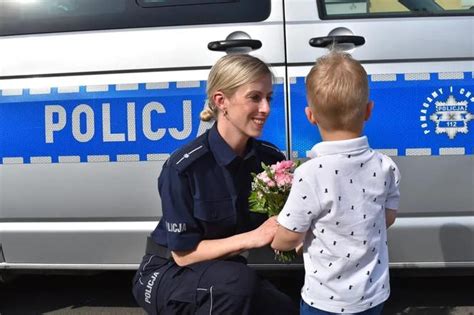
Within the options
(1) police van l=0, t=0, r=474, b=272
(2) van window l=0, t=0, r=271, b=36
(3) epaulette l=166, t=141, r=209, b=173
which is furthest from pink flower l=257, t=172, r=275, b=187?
(2) van window l=0, t=0, r=271, b=36

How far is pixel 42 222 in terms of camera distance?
225cm

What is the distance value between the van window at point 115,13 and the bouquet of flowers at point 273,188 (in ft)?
2.71

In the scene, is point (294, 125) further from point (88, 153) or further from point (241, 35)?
point (88, 153)

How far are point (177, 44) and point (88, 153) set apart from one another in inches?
23.1

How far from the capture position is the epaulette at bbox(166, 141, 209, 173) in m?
1.60

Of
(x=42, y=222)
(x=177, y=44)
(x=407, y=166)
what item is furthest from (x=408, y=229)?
(x=42, y=222)

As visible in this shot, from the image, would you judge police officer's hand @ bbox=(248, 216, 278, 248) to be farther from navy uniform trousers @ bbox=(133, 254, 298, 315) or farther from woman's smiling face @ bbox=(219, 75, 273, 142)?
woman's smiling face @ bbox=(219, 75, 273, 142)

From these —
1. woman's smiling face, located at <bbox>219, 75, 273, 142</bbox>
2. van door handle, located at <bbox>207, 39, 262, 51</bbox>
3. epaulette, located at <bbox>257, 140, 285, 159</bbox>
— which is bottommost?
epaulette, located at <bbox>257, 140, 285, 159</bbox>

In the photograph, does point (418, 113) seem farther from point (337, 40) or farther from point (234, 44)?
point (234, 44)

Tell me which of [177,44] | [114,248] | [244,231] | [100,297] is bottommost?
[100,297]

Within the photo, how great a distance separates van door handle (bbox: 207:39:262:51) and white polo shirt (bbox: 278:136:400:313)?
33.9 inches

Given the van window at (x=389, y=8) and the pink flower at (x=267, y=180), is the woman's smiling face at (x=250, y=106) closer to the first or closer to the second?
the pink flower at (x=267, y=180)

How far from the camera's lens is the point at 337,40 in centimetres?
205

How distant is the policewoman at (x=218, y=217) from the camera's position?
1555 millimetres
